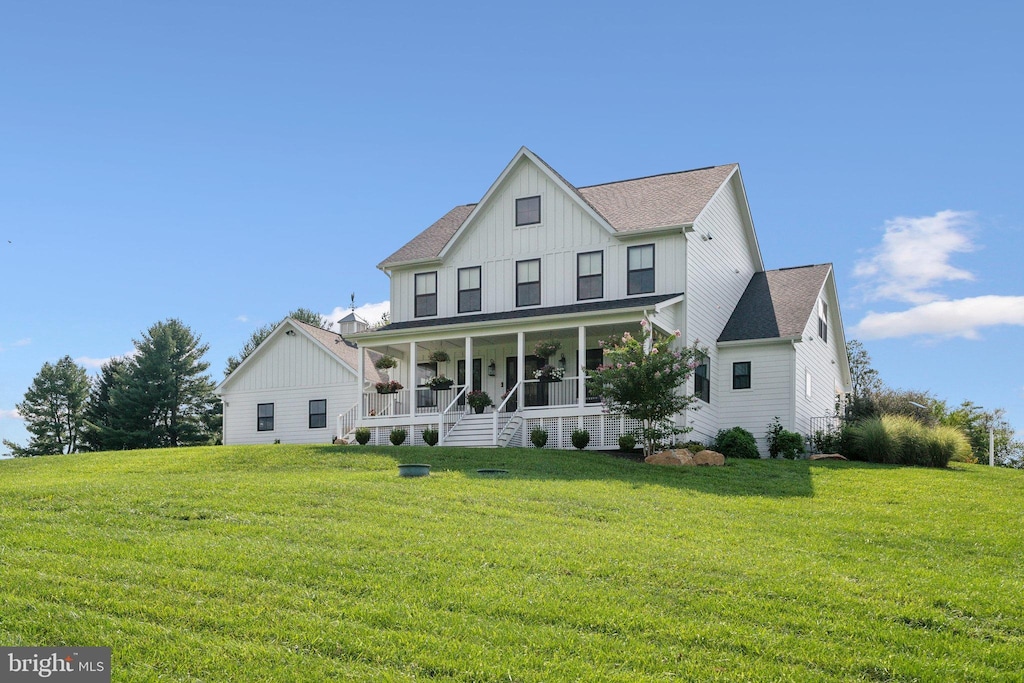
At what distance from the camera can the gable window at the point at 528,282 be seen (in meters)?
29.6

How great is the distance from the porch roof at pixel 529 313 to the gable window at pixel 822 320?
6949 millimetres

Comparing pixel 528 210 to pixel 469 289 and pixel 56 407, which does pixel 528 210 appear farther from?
pixel 56 407

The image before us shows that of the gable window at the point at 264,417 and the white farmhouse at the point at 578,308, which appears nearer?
the white farmhouse at the point at 578,308

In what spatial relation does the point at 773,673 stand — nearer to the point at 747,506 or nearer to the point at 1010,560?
the point at 1010,560

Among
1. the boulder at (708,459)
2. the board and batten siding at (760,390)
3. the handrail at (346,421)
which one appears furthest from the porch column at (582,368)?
the handrail at (346,421)

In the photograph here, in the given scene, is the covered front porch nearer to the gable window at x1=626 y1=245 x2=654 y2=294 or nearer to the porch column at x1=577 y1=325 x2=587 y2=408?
the porch column at x1=577 y1=325 x2=587 y2=408

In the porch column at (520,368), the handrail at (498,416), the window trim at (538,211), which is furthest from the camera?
the window trim at (538,211)

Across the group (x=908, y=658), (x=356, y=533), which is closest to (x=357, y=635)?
(x=356, y=533)

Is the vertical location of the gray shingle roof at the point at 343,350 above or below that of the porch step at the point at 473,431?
above

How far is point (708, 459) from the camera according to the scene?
74.6ft

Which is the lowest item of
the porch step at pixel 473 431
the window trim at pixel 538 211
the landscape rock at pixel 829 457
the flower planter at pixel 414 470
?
the landscape rock at pixel 829 457

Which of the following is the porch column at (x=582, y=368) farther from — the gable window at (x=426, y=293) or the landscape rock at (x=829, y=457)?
the gable window at (x=426, y=293)

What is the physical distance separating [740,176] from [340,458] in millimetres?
16643

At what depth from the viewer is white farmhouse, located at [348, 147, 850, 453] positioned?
1073 inches
